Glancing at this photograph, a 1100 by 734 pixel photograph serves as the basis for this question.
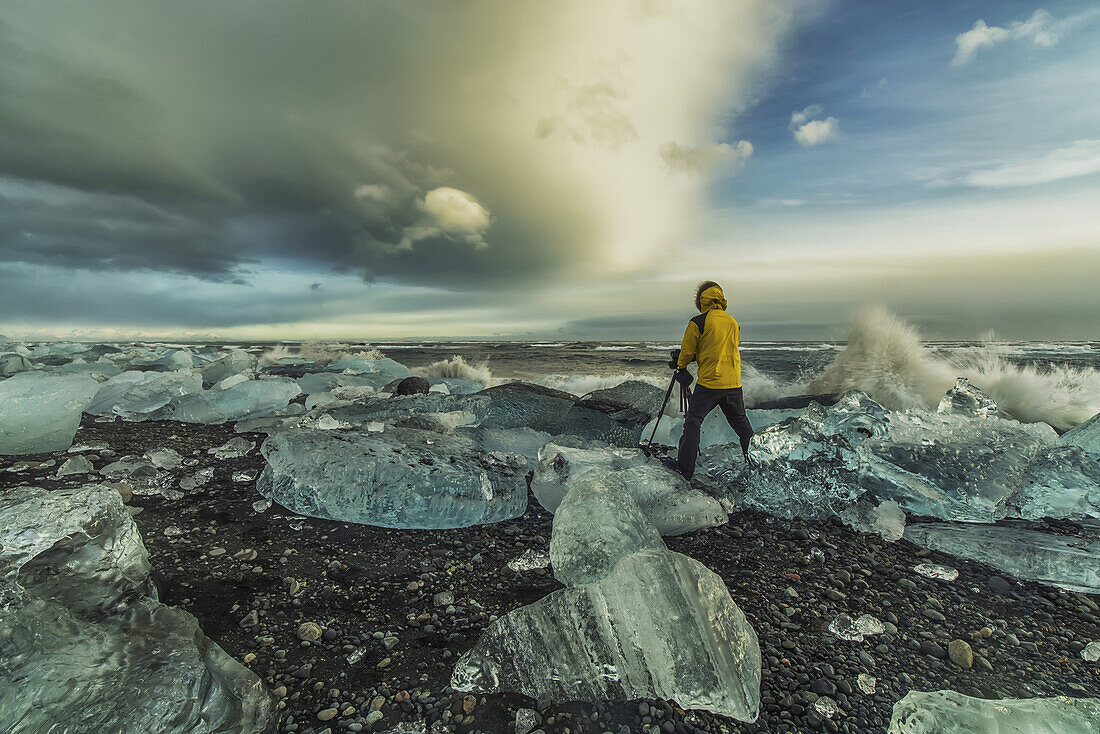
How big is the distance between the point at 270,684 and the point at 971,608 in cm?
302

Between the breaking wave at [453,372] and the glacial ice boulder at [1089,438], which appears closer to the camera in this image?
the glacial ice boulder at [1089,438]

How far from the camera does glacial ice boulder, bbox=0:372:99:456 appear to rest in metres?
3.77

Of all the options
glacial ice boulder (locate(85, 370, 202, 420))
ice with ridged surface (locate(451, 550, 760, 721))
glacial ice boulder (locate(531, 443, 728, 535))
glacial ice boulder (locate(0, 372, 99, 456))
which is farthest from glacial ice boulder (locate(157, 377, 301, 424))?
ice with ridged surface (locate(451, 550, 760, 721))

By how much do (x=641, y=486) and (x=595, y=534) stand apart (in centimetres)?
105

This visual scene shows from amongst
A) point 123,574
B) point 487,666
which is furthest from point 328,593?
point 487,666

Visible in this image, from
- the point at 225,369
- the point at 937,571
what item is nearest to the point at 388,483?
the point at 937,571

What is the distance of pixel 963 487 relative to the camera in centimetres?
308

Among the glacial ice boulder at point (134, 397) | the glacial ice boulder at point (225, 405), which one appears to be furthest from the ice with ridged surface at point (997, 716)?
the glacial ice boulder at point (134, 397)

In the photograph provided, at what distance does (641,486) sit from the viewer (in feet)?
9.80

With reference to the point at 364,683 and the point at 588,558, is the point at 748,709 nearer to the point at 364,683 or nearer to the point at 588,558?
the point at 588,558

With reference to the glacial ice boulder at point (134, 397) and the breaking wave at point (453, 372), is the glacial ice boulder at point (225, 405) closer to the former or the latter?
the glacial ice boulder at point (134, 397)

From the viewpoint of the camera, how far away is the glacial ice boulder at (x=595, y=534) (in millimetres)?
1976

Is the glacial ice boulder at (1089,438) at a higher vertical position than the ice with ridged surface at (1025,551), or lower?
higher

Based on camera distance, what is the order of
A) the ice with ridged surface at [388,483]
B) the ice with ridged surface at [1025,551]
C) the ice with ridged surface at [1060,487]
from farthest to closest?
the ice with ridged surface at [1060,487] → the ice with ridged surface at [388,483] → the ice with ridged surface at [1025,551]
